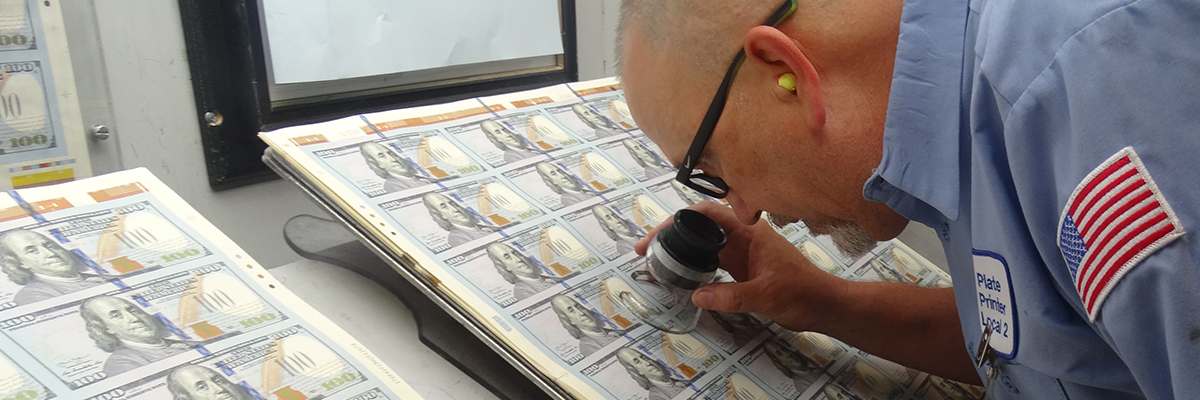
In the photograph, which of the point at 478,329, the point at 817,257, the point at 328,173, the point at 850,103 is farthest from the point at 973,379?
the point at 328,173

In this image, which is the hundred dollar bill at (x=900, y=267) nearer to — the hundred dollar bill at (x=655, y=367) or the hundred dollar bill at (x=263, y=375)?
the hundred dollar bill at (x=655, y=367)

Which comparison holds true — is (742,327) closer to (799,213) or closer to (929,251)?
(799,213)

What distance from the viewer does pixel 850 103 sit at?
0.55 m

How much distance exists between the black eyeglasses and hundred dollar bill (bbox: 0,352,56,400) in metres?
0.51

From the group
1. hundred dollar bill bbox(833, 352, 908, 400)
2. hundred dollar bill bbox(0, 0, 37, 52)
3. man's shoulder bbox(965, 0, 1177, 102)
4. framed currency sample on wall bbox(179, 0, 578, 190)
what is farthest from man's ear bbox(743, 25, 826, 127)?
hundred dollar bill bbox(0, 0, 37, 52)

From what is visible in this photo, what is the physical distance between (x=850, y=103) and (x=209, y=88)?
70 centimetres

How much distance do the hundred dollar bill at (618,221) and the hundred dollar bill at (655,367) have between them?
0.13m

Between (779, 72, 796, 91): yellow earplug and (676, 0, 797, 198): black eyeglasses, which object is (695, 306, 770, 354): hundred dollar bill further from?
(779, 72, 796, 91): yellow earplug

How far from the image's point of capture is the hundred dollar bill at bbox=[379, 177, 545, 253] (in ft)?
2.21

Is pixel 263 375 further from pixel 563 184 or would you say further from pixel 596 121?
pixel 596 121

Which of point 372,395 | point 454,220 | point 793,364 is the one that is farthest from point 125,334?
point 793,364

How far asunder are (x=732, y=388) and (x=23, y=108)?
75 cm

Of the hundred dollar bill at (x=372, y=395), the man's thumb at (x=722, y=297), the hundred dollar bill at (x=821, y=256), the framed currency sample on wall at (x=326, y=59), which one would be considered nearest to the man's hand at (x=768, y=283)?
the man's thumb at (x=722, y=297)

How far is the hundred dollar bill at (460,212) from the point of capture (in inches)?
26.5
